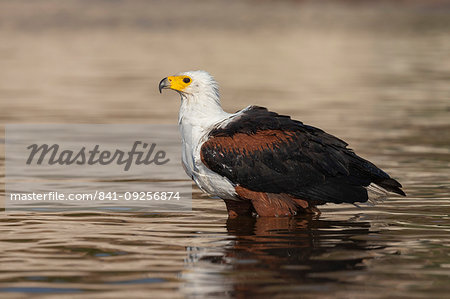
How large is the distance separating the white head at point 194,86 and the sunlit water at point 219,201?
1.32m

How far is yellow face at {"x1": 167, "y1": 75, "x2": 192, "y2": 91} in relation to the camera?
36.3 ft

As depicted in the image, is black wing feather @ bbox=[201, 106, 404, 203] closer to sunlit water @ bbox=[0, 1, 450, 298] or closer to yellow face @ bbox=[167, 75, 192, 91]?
sunlit water @ bbox=[0, 1, 450, 298]

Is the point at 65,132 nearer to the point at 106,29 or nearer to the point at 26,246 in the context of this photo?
→ the point at 26,246

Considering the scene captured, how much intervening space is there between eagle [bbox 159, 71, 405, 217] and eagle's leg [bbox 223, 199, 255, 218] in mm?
47

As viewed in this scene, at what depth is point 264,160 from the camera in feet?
34.9

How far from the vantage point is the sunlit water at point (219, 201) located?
840cm

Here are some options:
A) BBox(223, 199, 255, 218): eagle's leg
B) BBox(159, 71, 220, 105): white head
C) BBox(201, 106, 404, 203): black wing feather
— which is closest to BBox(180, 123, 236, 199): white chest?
BBox(201, 106, 404, 203): black wing feather

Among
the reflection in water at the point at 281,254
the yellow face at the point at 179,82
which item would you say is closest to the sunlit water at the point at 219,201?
the reflection in water at the point at 281,254

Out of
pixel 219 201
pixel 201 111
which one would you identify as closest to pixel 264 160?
pixel 201 111

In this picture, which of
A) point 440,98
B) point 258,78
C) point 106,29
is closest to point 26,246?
point 440,98

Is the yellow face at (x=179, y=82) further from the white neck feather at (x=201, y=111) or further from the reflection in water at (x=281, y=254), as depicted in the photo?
the reflection in water at (x=281, y=254)

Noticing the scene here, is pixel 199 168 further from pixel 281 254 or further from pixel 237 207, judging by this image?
pixel 281 254

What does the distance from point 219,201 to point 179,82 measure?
185cm

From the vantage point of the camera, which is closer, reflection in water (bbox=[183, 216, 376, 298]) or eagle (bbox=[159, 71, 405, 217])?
reflection in water (bbox=[183, 216, 376, 298])
